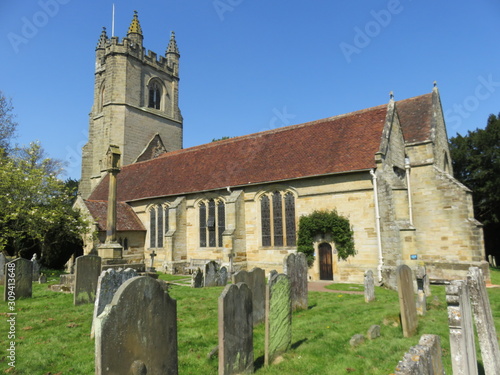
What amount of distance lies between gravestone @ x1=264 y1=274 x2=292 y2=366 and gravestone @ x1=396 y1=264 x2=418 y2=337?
101 inches

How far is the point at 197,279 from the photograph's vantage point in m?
14.9

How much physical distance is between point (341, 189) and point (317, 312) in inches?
341

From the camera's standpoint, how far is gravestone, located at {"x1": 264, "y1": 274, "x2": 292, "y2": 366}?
237 inches

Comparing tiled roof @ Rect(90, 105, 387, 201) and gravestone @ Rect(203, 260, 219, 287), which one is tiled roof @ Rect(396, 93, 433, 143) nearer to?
tiled roof @ Rect(90, 105, 387, 201)

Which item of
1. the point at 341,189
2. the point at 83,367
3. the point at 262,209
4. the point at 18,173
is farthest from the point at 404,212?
the point at 18,173

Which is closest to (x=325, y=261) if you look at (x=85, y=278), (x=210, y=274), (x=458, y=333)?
(x=210, y=274)

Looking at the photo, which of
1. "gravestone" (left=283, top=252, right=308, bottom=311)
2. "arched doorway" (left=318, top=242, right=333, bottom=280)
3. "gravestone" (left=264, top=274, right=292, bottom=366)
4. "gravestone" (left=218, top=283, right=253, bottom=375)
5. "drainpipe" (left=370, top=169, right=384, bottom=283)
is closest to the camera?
"gravestone" (left=218, top=283, right=253, bottom=375)

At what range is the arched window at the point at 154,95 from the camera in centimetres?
3559

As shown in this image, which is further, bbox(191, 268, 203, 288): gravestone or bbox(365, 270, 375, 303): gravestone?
bbox(191, 268, 203, 288): gravestone

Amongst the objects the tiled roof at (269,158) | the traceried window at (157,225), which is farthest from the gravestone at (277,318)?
the traceried window at (157,225)

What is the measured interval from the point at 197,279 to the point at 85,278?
17.5 ft

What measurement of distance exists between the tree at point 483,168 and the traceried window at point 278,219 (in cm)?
1894

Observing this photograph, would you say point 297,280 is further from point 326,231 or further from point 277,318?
point 326,231

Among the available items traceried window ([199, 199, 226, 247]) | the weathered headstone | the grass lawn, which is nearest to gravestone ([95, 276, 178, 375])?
the grass lawn
